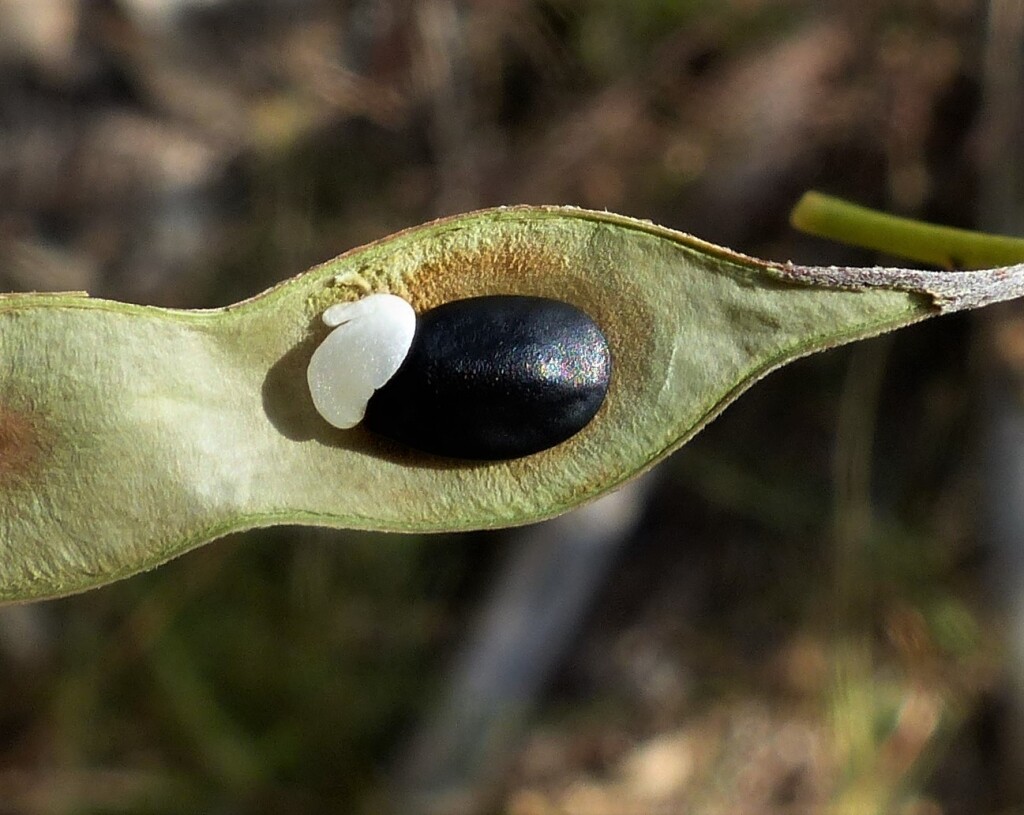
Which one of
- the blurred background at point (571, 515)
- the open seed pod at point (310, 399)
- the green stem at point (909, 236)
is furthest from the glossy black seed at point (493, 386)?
the blurred background at point (571, 515)

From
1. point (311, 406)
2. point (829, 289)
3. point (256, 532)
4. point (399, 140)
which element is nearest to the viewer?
point (829, 289)


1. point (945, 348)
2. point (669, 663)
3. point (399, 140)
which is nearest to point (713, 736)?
point (669, 663)

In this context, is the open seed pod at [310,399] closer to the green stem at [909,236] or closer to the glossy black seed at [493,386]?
the glossy black seed at [493,386]

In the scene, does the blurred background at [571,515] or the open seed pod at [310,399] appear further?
the blurred background at [571,515]

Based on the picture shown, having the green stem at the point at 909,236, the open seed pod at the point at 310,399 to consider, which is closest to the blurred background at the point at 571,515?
the green stem at the point at 909,236

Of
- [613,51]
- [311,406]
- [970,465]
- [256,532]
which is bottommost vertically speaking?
[311,406]

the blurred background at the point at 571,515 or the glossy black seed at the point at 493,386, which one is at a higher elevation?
the blurred background at the point at 571,515

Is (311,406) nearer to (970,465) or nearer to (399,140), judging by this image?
(399,140)
